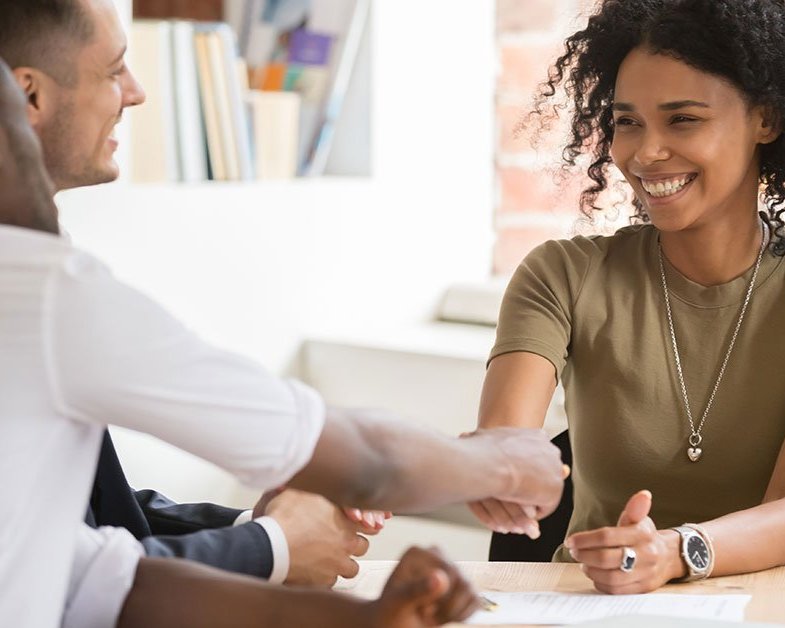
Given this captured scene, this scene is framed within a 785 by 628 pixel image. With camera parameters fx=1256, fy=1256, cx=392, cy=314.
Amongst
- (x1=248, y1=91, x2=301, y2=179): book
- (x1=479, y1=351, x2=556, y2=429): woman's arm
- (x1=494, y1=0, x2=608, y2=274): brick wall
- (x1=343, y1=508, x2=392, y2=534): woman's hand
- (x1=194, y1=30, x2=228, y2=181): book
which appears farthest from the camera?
(x1=494, y1=0, x2=608, y2=274): brick wall

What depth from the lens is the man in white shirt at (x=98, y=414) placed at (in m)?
0.89

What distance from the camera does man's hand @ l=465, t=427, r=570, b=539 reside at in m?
1.21

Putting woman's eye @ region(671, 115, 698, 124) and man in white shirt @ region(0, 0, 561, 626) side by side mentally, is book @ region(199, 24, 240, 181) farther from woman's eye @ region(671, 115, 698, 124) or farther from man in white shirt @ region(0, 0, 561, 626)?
man in white shirt @ region(0, 0, 561, 626)

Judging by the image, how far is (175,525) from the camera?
5.14ft

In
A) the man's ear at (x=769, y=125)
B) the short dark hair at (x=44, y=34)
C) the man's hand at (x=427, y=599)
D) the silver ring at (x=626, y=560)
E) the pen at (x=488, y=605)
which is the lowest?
the pen at (x=488, y=605)

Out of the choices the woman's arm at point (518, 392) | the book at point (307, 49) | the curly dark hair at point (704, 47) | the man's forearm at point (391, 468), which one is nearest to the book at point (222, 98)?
the book at point (307, 49)

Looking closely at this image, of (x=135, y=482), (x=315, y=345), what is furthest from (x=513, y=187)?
(x=135, y=482)

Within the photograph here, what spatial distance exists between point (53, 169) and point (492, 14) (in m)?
2.13

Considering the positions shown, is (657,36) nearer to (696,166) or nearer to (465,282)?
(696,166)

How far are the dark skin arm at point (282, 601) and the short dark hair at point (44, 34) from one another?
529 millimetres

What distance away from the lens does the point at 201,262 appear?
8.81 ft

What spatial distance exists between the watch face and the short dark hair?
86cm

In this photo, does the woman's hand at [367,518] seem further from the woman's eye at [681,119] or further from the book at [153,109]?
the book at [153,109]

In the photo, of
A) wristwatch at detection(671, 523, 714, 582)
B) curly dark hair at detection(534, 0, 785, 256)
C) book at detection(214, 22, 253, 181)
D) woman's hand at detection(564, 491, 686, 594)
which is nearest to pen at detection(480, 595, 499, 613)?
Result: woman's hand at detection(564, 491, 686, 594)
